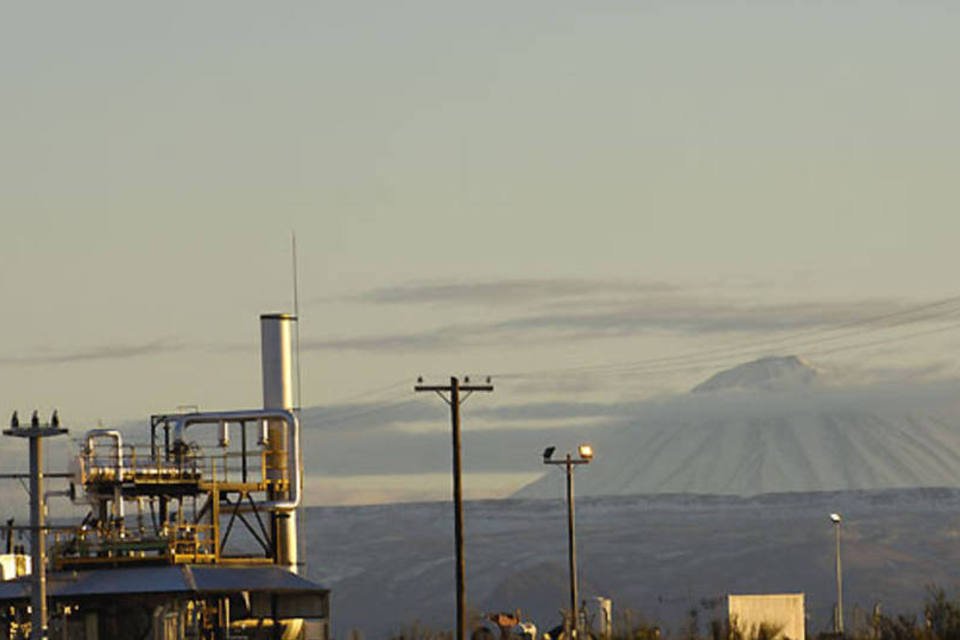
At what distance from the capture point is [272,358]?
312 ft

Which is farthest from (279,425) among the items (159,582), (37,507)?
(37,507)

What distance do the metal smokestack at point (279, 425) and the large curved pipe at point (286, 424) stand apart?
8.6 inches

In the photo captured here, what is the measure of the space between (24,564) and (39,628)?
95.2 ft

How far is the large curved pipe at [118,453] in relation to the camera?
86188 millimetres

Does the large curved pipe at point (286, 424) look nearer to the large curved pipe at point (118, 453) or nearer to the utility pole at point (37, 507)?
the large curved pipe at point (118, 453)

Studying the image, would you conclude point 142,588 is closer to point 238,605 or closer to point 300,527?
point 238,605

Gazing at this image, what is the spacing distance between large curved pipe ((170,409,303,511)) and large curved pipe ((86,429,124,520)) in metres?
3.71

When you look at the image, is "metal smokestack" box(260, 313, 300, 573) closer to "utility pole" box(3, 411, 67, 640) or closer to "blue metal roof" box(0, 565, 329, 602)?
"blue metal roof" box(0, 565, 329, 602)

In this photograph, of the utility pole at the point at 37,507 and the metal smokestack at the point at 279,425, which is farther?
the metal smokestack at the point at 279,425

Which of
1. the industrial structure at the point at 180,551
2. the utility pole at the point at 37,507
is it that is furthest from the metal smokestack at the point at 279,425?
the utility pole at the point at 37,507

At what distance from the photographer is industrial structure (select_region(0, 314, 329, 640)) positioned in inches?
3189

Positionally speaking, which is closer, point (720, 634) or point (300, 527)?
point (720, 634)

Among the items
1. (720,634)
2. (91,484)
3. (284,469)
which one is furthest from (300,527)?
(720,634)

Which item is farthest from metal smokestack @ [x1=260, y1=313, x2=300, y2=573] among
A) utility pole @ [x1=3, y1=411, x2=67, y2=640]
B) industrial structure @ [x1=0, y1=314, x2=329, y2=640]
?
utility pole @ [x1=3, y1=411, x2=67, y2=640]
